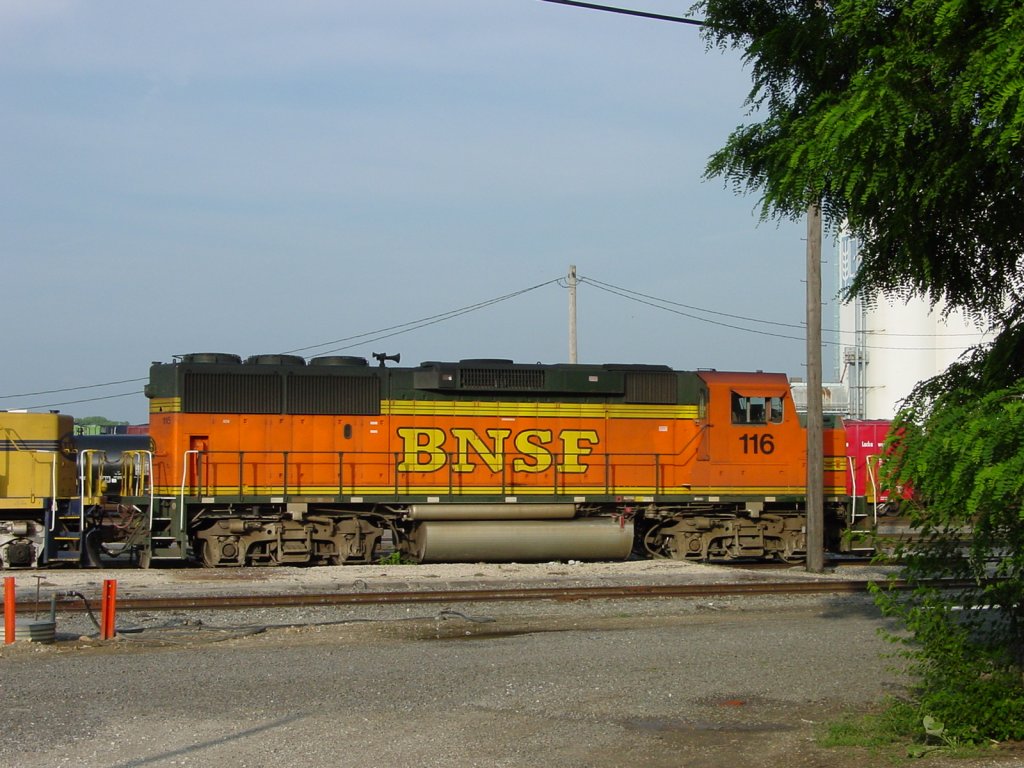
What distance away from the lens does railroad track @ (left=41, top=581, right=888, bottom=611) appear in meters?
14.0

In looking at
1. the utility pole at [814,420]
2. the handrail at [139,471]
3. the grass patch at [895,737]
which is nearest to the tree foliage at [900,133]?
the grass patch at [895,737]

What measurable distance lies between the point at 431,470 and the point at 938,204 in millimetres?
13924

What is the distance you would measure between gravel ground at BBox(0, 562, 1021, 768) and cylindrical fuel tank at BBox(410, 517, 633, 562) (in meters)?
5.03

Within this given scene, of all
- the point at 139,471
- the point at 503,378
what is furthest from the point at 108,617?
the point at 503,378

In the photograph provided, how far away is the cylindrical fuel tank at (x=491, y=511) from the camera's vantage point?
768 inches

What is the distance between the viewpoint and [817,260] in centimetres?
1808

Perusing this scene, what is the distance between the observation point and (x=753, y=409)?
20484 mm

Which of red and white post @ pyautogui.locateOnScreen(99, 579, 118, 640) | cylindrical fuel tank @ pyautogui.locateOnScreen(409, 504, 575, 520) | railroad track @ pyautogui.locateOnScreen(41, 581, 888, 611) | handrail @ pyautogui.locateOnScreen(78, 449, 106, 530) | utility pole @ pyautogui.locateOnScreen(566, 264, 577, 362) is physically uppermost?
utility pole @ pyautogui.locateOnScreen(566, 264, 577, 362)

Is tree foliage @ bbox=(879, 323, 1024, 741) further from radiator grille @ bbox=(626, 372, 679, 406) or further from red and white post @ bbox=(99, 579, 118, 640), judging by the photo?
radiator grille @ bbox=(626, 372, 679, 406)

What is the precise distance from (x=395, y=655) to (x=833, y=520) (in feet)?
41.5

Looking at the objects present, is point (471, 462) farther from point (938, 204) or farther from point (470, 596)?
point (938, 204)

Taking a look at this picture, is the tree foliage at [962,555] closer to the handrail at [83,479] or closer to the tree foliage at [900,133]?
the tree foliage at [900,133]

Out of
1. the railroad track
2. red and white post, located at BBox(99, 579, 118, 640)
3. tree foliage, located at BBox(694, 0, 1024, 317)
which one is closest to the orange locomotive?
the railroad track

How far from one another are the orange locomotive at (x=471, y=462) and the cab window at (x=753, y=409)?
3cm
